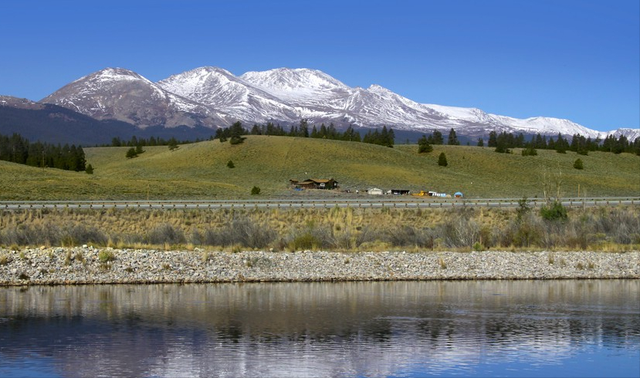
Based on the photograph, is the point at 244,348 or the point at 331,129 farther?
the point at 331,129

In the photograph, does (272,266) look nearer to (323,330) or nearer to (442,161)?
(323,330)

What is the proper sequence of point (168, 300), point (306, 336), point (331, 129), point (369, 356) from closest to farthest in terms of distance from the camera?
1. point (369, 356)
2. point (306, 336)
3. point (168, 300)
4. point (331, 129)

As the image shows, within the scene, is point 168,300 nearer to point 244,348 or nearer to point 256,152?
point 244,348

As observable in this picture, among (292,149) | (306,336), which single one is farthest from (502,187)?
(306,336)

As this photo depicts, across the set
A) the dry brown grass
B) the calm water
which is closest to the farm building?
the dry brown grass

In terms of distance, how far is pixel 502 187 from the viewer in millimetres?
118500

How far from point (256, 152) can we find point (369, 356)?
117132 millimetres

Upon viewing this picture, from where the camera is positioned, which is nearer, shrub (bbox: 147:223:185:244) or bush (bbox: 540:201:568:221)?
shrub (bbox: 147:223:185:244)

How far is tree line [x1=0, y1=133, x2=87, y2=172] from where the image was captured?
13188 centimetres

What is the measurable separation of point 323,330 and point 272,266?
11.2 metres

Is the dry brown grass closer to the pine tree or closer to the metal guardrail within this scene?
the metal guardrail

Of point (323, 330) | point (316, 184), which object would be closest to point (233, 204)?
point (323, 330)

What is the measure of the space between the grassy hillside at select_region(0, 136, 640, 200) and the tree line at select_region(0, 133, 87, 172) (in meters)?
4.35

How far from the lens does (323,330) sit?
21.3 m
